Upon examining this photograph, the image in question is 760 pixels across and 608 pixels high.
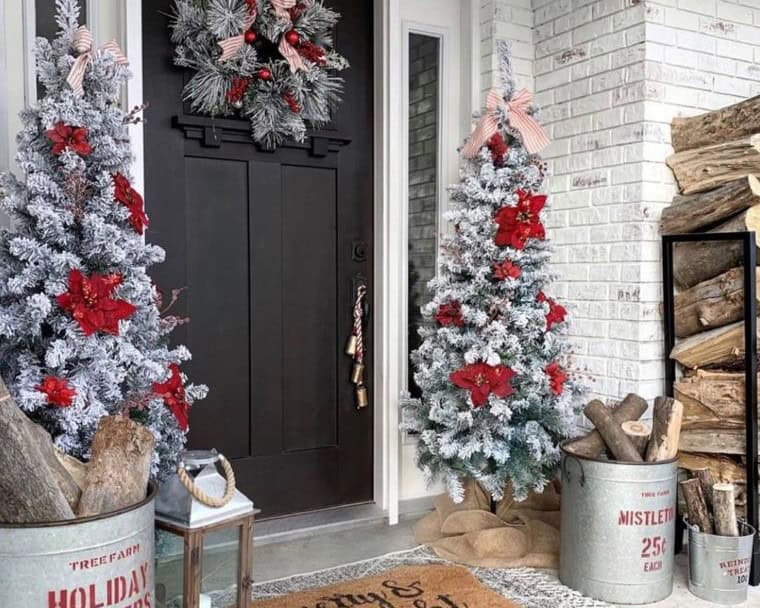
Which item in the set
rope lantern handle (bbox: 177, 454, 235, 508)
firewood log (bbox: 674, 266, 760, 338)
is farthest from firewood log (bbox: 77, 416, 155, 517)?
firewood log (bbox: 674, 266, 760, 338)

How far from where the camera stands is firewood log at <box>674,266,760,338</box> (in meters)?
2.71

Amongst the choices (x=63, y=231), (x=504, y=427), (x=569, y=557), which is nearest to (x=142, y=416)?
(x=63, y=231)

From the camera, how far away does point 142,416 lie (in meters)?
2.20

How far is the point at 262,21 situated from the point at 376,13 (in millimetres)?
607

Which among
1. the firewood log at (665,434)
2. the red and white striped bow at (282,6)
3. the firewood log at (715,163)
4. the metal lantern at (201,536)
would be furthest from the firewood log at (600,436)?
the red and white striped bow at (282,6)

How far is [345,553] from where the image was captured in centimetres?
283

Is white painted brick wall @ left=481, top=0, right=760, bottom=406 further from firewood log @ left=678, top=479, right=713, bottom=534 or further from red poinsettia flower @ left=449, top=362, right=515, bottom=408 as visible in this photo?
red poinsettia flower @ left=449, top=362, right=515, bottom=408

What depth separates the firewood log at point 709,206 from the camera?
2629 millimetres

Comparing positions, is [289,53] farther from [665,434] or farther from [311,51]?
[665,434]

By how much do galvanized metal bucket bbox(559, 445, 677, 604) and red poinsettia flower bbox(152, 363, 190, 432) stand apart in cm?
128

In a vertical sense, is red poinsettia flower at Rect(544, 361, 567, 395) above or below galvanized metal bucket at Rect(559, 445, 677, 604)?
above

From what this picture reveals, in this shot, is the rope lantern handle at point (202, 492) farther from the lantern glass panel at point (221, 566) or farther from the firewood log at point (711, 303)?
the firewood log at point (711, 303)

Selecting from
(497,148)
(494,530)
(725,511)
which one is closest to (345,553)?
(494,530)

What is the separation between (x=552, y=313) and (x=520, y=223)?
1.20 feet
